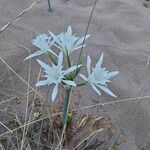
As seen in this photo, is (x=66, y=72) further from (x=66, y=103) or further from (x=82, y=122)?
(x=82, y=122)

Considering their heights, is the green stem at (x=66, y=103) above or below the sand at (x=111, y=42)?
above

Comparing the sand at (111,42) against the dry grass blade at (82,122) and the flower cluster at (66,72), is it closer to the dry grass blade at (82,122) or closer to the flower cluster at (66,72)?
the dry grass blade at (82,122)

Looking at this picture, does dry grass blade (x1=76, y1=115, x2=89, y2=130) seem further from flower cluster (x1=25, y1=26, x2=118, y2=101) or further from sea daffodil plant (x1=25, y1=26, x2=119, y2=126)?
flower cluster (x1=25, y1=26, x2=118, y2=101)

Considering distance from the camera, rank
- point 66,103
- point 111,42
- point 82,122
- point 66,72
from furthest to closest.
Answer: point 111,42, point 82,122, point 66,103, point 66,72


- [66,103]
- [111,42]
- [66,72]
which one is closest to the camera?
[66,72]

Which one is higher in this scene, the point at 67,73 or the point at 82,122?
the point at 67,73

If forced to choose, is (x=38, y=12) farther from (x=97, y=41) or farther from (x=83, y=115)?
(x=83, y=115)

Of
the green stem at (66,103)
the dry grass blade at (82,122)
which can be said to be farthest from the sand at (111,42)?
the green stem at (66,103)

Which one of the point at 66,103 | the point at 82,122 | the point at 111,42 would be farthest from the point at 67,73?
the point at 111,42

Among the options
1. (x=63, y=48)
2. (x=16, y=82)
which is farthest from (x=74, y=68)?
(x=16, y=82)
